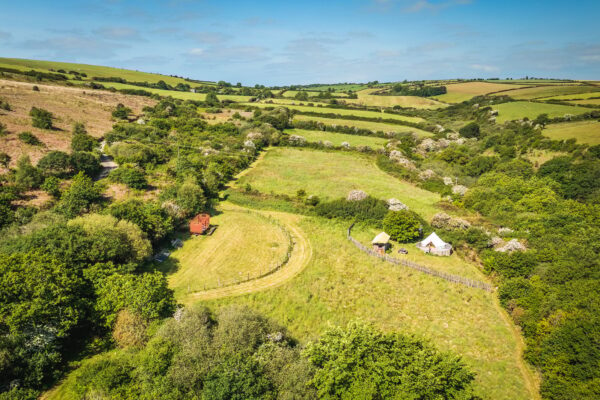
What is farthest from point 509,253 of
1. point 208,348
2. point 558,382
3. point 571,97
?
point 571,97

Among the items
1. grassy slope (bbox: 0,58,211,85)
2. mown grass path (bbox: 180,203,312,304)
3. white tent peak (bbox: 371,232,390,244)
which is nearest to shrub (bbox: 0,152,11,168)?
mown grass path (bbox: 180,203,312,304)

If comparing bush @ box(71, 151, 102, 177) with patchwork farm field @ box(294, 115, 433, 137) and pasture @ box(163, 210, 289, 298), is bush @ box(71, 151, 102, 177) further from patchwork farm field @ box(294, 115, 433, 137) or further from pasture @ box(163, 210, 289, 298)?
patchwork farm field @ box(294, 115, 433, 137)

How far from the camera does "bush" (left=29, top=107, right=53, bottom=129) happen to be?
56312 millimetres

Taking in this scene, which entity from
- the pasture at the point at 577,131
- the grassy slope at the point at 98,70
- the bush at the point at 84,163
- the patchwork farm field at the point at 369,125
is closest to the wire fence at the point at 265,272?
the bush at the point at 84,163

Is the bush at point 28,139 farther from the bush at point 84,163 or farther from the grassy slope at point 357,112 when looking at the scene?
the grassy slope at point 357,112

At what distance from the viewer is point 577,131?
6322 centimetres

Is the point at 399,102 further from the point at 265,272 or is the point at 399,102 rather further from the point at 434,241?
the point at 265,272

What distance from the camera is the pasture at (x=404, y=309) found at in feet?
70.2

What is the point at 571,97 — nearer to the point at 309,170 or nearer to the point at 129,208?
the point at 309,170

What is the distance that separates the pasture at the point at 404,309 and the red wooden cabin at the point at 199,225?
44.9 ft

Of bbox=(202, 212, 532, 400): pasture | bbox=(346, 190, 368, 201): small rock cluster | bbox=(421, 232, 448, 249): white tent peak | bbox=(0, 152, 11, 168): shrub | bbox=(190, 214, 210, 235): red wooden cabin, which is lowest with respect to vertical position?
bbox=(202, 212, 532, 400): pasture

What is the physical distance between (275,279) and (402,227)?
1801cm

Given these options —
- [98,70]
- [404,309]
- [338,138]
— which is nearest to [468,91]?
[338,138]

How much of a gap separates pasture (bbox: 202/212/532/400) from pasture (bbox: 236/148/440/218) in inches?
708
